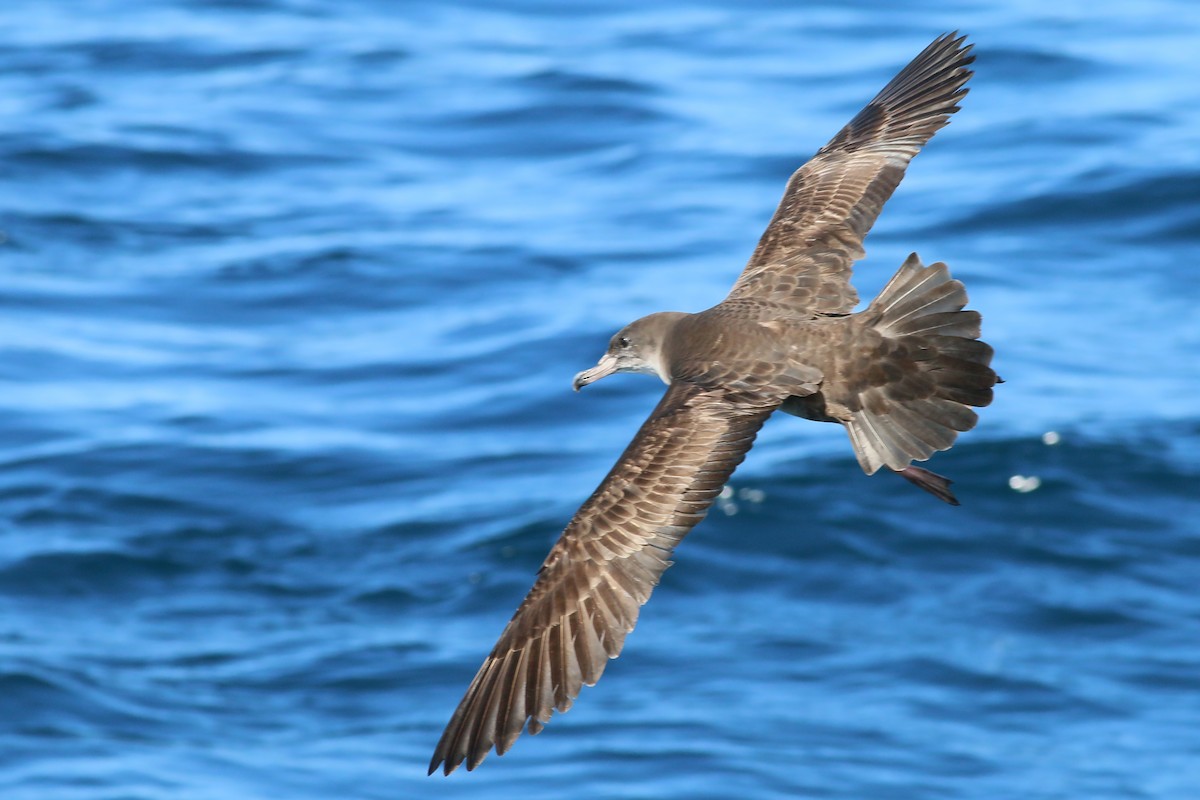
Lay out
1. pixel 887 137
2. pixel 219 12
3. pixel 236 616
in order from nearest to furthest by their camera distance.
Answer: pixel 887 137 < pixel 236 616 < pixel 219 12

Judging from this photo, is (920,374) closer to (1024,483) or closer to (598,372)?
(598,372)

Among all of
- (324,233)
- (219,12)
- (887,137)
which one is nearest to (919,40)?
(324,233)

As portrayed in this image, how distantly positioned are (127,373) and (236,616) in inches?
126

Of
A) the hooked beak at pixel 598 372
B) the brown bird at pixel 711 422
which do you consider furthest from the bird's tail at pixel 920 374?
the hooked beak at pixel 598 372

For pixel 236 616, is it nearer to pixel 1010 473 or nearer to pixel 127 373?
pixel 127 373

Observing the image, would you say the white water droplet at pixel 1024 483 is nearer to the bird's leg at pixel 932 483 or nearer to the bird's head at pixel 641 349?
the bird's leg at pixel 932 483

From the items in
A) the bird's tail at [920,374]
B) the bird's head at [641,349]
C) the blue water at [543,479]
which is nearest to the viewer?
the bird's tail at [920,374]

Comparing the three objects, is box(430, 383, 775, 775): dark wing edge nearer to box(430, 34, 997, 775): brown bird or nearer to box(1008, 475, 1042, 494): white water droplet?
box(430, 34, 997, 775): brown bird

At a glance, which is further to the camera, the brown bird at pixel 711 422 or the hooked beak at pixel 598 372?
the hooked beak at pixel 598 372

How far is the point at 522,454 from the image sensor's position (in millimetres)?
14242

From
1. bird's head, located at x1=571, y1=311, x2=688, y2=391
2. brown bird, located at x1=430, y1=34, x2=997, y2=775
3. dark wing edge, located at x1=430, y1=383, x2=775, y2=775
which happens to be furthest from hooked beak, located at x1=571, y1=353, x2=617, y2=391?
dark wing edge, located at x1=430, y1=383, x2=775, y2=775

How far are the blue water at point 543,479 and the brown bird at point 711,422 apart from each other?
5460 millimetres

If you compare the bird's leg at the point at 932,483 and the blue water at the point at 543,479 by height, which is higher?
the blue water at the point at 543,479

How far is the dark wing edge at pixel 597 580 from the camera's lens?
573cm
